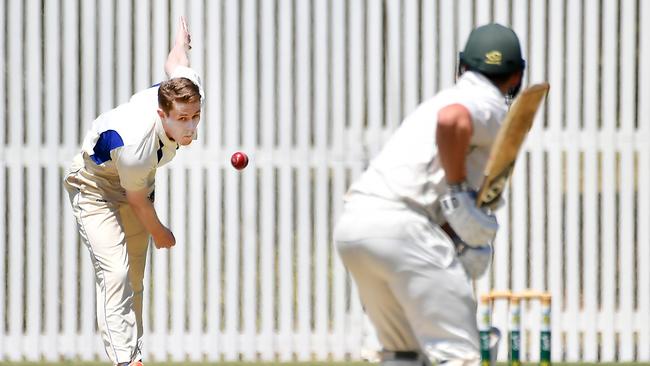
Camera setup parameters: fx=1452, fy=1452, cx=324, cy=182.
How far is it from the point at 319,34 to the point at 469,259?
12.2ft

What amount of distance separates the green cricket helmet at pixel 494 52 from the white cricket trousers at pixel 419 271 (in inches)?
20.2

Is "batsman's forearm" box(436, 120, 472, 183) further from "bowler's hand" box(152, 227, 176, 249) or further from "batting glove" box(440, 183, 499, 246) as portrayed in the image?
"bowler's hand" box(152, 227, 176, 249)

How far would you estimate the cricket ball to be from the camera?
7.32 metres

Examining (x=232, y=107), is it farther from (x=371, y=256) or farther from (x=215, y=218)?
(x=371, y=256)

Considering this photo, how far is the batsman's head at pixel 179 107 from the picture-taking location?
585cm

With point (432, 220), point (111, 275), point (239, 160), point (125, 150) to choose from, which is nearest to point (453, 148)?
point (432, 220)

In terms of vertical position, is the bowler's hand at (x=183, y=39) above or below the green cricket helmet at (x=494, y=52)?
above

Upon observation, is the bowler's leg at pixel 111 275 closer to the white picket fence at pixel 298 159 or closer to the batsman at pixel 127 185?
the batsman at pixel 127 185

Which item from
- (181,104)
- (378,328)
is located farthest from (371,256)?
(181,104)

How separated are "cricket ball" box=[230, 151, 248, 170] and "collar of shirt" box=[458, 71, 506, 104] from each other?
2.91 m

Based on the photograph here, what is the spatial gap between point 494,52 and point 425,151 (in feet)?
1.26

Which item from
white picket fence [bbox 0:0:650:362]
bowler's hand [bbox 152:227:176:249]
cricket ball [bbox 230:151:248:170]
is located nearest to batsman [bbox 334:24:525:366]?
bowler's hand [bbox 152:227:176:249]

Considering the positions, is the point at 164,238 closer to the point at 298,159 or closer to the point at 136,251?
the point at 136,251

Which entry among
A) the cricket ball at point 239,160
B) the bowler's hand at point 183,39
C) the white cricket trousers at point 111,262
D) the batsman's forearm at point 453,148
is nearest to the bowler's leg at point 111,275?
the white cricket trousers at point 111,262
